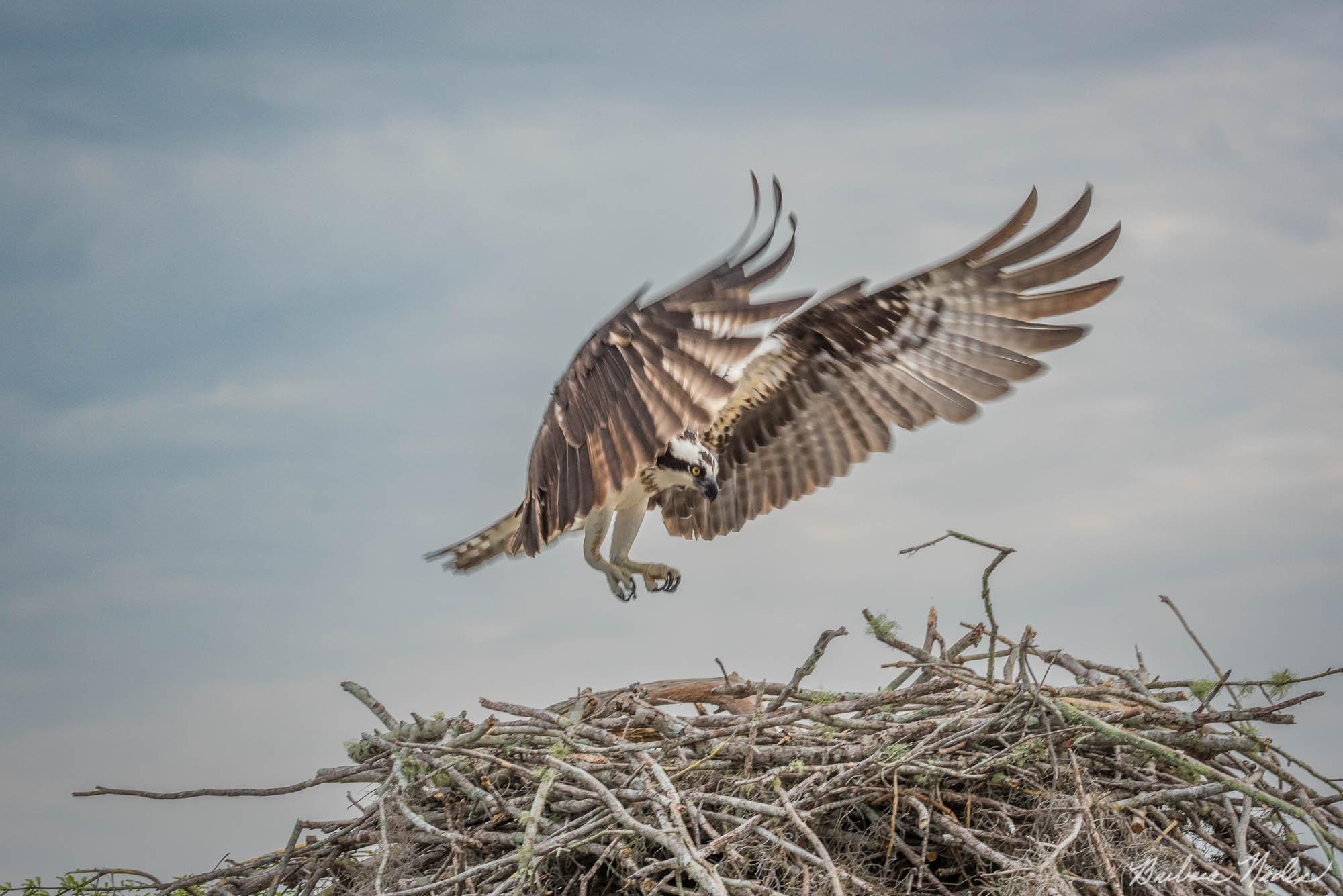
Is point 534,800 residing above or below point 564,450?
below

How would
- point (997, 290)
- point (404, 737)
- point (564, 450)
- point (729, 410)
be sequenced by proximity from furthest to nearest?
point (729, 410)
point (997, 290)
point (564, 450)
point (404, 737)

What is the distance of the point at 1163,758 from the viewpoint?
387 centimetres

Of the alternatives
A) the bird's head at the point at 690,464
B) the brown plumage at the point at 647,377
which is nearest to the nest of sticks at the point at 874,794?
the brown plumage at the point at 647,377

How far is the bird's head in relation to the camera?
18.8 feet

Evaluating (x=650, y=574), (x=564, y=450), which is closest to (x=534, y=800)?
(x=564, y=450)

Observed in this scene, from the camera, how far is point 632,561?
6074 mm

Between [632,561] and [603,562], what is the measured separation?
161 millimetres

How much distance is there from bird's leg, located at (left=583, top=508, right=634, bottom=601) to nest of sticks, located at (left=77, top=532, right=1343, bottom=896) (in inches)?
64.3

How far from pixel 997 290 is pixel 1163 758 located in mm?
2794

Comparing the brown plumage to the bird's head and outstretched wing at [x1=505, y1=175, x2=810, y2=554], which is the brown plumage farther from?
the bird's head

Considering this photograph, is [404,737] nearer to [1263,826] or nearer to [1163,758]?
[1163,758]

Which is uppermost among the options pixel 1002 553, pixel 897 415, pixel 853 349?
pixel 853 349

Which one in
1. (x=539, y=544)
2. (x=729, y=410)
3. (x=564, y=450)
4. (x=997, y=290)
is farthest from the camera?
(x=729, y=410)

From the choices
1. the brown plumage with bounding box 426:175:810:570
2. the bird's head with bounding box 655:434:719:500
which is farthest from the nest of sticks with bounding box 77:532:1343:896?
the bird's head with bounding box 655:434:719:500
